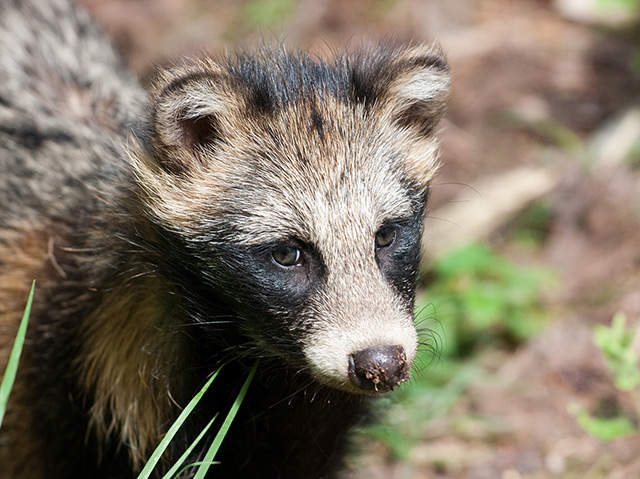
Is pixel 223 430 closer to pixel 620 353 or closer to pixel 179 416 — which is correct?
pixel 179 416

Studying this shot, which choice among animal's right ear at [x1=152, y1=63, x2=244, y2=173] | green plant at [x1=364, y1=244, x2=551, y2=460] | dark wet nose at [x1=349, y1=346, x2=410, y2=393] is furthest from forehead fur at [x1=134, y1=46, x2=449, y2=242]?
green plant at [x1=364, y1=244, x2=551, y2=460]

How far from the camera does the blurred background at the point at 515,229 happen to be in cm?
521

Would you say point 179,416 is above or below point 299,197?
below

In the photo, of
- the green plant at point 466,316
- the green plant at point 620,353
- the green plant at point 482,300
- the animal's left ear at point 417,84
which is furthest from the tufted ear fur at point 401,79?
the green plant at point 482,300

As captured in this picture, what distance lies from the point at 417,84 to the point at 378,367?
1.43 m

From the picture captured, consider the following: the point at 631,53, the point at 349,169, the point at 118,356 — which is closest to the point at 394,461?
the point at 118,356

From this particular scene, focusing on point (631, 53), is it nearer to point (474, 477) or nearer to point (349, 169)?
point (474, 477)

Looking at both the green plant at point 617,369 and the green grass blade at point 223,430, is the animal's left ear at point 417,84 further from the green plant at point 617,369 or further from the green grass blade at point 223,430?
the green plant at point 617,369

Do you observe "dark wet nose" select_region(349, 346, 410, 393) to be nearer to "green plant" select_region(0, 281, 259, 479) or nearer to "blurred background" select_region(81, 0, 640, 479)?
"green plant" select_region(0, 281, 259, 479)

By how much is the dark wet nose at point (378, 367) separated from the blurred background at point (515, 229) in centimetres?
81

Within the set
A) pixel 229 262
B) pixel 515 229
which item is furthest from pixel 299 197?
pixel 515 229

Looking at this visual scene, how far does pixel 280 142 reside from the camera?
3.48m

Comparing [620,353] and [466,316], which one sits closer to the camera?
[620,353]

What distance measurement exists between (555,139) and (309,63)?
16.5ft
